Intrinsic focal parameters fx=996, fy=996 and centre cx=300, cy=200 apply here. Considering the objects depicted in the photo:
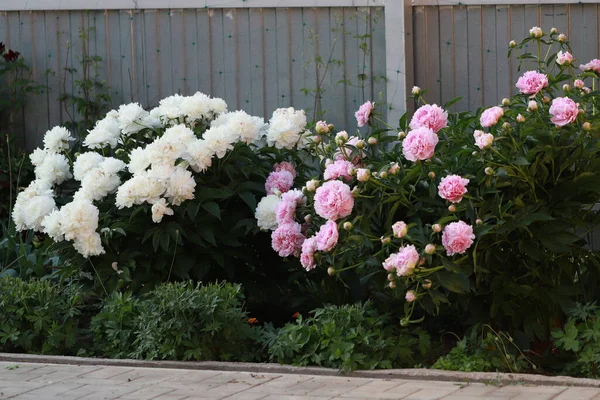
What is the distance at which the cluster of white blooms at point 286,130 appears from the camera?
231 inches

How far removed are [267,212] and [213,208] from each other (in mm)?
297

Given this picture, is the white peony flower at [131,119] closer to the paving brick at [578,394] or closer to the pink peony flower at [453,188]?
the pink peony flower at [453,188]

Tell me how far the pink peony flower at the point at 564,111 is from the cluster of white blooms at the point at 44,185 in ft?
9.37

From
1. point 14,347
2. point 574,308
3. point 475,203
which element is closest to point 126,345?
point 14,347

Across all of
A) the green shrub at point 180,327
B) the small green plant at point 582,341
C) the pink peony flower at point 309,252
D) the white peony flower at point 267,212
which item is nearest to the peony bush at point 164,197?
the white peony flower at point 267,212

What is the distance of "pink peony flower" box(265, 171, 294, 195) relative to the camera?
18.5ft

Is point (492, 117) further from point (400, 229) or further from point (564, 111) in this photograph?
point (400, 229)

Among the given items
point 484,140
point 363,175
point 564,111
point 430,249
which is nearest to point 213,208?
point 363,175

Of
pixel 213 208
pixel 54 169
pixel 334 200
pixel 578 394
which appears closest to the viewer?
pixel 578 394

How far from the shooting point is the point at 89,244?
5430 millimetres

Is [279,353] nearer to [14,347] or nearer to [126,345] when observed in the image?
[126,345]

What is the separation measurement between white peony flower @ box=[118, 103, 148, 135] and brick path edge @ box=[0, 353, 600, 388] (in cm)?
149

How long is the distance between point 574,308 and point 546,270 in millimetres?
263

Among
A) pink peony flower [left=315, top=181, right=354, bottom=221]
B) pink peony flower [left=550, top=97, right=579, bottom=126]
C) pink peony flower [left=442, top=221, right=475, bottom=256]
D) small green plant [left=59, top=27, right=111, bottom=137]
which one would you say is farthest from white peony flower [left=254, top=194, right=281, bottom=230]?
small green plant [left=59, top=27, right=111, bottom=137]
